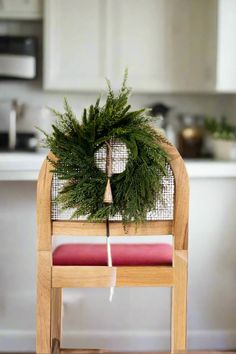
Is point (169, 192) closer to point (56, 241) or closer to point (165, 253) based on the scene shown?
point (165, 253)

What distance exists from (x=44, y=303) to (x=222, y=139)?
1.90m

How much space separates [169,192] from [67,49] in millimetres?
2115

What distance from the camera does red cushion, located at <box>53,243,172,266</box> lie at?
6.53 ft

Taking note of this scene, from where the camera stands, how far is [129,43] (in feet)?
11.7

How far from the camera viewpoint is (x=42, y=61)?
12.7 ft

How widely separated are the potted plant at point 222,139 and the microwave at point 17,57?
1183 mm

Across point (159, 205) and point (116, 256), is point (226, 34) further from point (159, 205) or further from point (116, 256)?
point (159, 205)

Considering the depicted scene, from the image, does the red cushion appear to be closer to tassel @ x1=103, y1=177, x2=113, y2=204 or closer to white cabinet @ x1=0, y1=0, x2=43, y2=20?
tassel @ x1=103, y1=177, x2=113, y2=204

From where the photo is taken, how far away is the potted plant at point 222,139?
312cm

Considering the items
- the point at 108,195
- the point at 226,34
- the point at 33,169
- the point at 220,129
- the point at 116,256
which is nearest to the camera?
the point at 108,195

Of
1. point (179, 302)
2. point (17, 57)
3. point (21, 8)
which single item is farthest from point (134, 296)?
point (21, 8)

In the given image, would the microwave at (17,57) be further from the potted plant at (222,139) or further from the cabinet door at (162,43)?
the potted plant at (222,139)

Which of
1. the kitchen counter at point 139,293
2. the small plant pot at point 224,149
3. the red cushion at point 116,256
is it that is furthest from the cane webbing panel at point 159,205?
the small plant pot at point 224,149

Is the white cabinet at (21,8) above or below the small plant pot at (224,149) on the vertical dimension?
above
